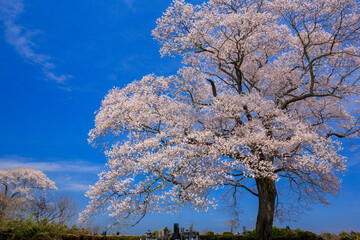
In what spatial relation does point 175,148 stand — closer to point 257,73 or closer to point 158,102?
point 158,102

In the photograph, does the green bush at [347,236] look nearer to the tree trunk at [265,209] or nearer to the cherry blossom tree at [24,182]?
the tree trunk at [265,209]

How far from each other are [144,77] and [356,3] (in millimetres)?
11770

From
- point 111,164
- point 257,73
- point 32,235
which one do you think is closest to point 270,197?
point 257,73

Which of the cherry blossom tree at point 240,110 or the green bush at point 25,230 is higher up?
the cherry blossom tree at point 240,110

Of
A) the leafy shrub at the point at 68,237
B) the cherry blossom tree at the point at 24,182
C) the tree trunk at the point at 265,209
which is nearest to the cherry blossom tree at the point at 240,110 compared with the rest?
the tree trunk at the point at 265,209

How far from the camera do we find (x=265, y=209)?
14383 millimetres

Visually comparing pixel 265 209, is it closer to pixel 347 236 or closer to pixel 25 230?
pixel 347 236

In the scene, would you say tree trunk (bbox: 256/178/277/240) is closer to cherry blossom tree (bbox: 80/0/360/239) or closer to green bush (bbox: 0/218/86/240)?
cherry blossom tree (bbox: 80/0/360/239)

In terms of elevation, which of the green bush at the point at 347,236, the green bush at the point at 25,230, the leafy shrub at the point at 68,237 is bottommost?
the leafy shrub at the point at 68,237

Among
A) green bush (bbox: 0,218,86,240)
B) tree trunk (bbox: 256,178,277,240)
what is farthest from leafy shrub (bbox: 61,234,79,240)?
tree trunk (bbox: 256,178,277,240)

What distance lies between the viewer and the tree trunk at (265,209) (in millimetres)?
14070

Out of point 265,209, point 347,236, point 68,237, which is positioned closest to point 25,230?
point 68,237

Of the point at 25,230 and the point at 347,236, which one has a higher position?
the point at 347,236

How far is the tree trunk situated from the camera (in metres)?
14.1
